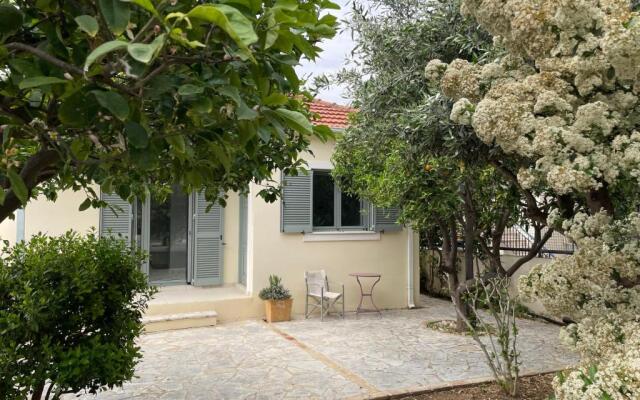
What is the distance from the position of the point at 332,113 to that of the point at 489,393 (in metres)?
7.68

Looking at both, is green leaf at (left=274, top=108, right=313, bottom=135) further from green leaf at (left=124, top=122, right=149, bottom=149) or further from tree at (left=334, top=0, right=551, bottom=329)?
tree at (left=334, top=0, right=551, bottom=329)

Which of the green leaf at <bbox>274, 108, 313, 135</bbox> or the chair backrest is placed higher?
the green leaf at <bbox>274, 108, 313, 135</bbox>

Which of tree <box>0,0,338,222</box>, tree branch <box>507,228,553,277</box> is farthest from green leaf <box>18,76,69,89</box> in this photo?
tree branch <box>507,228,553,277</box>

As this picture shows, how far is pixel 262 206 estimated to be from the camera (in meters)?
9.55

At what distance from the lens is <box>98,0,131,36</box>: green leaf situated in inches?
44.5

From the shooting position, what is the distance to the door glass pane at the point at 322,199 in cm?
1011

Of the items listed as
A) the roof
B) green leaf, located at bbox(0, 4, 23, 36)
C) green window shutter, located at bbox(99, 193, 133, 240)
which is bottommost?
green window shutter, located at bbox(99, 193, 133, 240)

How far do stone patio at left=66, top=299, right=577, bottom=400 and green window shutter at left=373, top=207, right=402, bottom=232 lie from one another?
2.15 metres

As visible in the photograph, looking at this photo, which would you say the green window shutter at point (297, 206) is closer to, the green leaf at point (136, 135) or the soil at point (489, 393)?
the soil at point (489, 393)

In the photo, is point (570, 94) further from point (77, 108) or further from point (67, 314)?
point (67, 314)

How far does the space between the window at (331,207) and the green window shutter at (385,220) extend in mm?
310

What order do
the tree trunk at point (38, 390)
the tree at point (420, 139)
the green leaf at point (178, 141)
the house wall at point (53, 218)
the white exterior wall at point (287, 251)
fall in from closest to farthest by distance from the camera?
1. the green leaf at point (178, 141)
2. the tree trunk at point (38, 390)
3. the tree at point (420, 139)
4. the house wall at point (53, 218)
5. the white exterior wall at point (287, 251)

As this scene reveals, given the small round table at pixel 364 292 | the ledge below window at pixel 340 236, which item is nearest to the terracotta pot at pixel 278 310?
the ledge below window at pixel 340 236

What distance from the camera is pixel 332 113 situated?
11.4m
